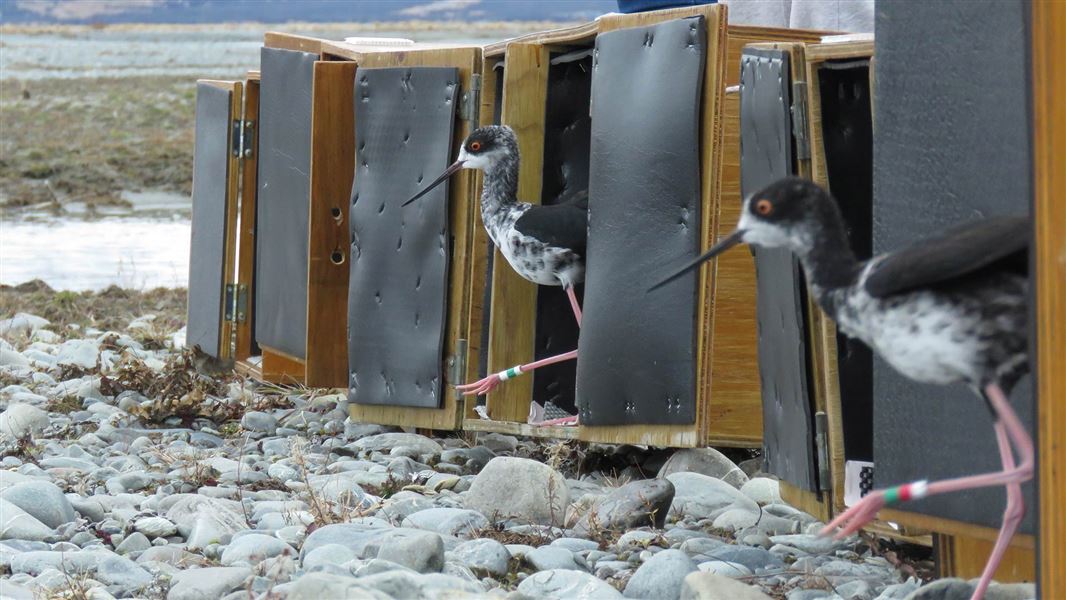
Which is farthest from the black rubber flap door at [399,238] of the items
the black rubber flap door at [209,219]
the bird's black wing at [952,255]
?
the bird's black wing at [952,255]

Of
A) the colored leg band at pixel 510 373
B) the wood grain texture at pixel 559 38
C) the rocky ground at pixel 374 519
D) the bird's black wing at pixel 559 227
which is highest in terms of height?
the wood grain texture at pixel 559 38

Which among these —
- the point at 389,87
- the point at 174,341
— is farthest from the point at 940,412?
the point at 174,341

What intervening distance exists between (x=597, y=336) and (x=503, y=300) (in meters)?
1.11

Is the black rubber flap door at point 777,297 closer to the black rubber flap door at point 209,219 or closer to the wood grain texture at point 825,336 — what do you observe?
the wood grain texture at point 825,336

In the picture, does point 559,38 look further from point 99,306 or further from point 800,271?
point 99,306

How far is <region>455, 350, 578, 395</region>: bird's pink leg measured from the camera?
7219 millimetres

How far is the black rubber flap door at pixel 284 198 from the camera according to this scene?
342 inches

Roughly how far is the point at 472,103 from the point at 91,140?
27857 mm

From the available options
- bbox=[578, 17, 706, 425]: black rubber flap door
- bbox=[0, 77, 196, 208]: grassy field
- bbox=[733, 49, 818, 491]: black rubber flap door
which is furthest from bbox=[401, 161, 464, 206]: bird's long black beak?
bbox=[0, 77, 196, 208]: grassy field

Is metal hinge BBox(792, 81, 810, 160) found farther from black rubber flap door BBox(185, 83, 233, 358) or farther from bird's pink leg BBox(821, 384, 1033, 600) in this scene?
black rubber flap door BBox(185, 83, 233, 358)

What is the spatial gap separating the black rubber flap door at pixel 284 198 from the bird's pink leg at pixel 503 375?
1.52 meters

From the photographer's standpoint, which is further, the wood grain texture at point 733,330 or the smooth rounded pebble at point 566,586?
the wood grain texture at point 733,330

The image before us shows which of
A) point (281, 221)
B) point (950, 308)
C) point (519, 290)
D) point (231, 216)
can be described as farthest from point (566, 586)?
point (231, 216)

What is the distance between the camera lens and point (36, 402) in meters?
9.05
